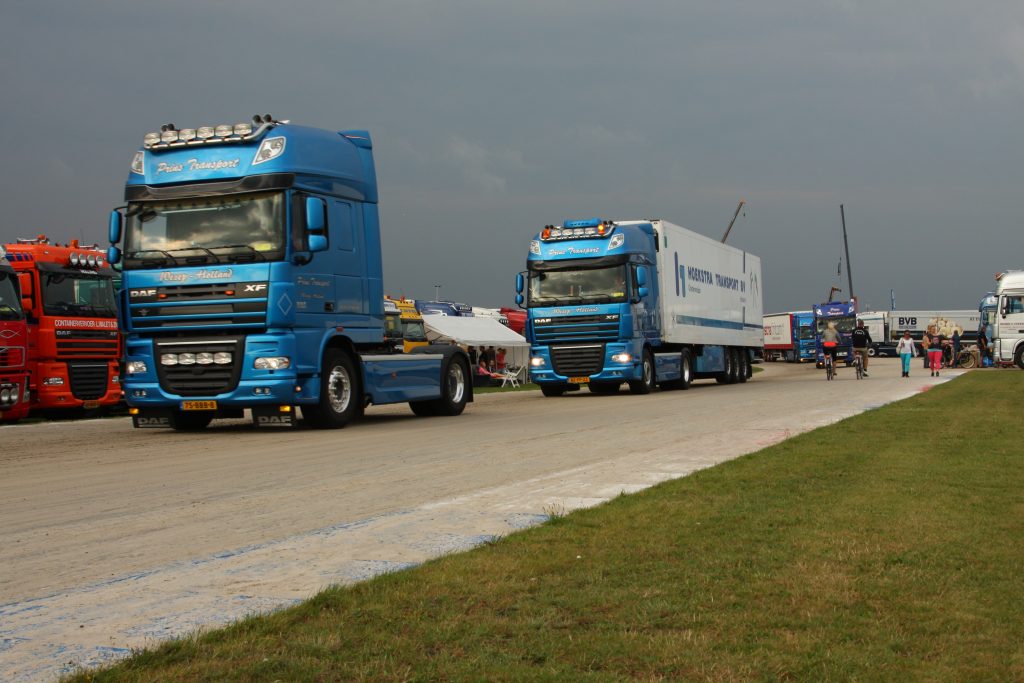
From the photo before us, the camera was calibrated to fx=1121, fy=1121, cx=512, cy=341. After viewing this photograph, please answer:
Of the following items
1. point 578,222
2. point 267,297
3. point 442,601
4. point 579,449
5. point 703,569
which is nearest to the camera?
point 442,601

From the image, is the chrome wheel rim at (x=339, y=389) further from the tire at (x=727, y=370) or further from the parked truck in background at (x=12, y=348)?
the tire at (x=727, y=370)

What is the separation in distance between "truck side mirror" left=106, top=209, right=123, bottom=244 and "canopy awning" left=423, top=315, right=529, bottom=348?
2146 cm

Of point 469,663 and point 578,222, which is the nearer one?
point 469,663

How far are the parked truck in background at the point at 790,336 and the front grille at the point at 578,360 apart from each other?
53.4 m

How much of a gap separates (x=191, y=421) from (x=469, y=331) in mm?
22705

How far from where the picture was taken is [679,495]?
327 inches

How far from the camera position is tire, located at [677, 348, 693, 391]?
30.9m

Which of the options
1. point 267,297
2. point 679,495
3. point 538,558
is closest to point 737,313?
point 267,297

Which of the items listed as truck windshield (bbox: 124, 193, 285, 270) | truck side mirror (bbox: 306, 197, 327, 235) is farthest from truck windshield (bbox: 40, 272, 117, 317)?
truck side mirror (bbox: 306, 197, 327, 235)

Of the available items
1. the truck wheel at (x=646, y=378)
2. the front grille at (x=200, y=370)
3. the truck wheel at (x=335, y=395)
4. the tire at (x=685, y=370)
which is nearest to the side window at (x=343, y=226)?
the truck wheel at (x=335, y=395)

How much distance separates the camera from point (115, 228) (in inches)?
617

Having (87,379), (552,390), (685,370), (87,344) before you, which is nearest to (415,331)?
(552,390)

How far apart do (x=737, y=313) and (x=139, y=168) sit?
24761 millimetres

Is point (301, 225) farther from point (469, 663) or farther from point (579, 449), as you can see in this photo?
point (469, 663)
